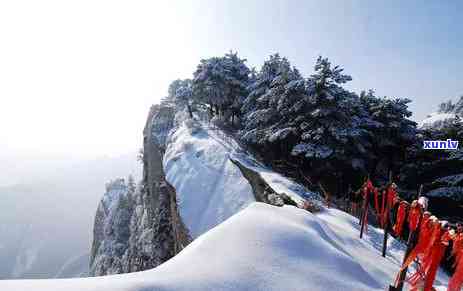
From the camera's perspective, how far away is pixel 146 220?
28.0 meters

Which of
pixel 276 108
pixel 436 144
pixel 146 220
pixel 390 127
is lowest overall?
pixel 146 220

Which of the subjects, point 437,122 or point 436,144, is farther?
point 437,122

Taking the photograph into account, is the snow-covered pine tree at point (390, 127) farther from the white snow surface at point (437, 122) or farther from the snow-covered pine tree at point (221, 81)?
the snow-covered pine tree at point (221, 81)

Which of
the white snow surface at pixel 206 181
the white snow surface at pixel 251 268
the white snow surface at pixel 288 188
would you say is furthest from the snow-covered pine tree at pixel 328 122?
the white snow surface at pixel 251 268

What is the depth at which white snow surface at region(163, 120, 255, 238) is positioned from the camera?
14094 millimetres

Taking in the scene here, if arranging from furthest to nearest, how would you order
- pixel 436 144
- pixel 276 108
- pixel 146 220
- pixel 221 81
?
pixel 221 81
pixel 146 220
pixel 276 108
pixel 436 144

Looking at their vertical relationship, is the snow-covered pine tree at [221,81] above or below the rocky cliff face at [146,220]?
above

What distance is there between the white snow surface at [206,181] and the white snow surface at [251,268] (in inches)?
350

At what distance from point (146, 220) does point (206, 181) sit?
47.2 ft

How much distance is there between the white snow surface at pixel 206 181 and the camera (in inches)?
555

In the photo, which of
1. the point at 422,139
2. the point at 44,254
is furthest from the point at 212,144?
the point at 44,254

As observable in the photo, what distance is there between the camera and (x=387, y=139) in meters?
19.2

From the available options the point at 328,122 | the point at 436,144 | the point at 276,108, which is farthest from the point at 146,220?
the point at 436,144

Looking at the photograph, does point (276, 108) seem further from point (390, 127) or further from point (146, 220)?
point (146, 220)
